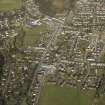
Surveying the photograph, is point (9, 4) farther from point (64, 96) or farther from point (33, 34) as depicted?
point (64, 96)

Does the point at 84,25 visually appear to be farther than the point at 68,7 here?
No

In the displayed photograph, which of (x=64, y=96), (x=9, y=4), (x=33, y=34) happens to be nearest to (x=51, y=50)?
(x=33, y=34)

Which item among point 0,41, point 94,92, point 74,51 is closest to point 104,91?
point 94,92

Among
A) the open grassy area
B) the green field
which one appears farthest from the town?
the green field

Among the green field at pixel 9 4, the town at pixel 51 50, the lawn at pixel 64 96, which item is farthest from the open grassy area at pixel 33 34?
the lawn at pixel 64 96

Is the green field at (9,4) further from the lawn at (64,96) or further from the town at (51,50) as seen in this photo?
the lawn at (64,96)

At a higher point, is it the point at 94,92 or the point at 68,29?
the point at 68,29

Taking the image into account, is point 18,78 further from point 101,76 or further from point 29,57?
point 101,76
